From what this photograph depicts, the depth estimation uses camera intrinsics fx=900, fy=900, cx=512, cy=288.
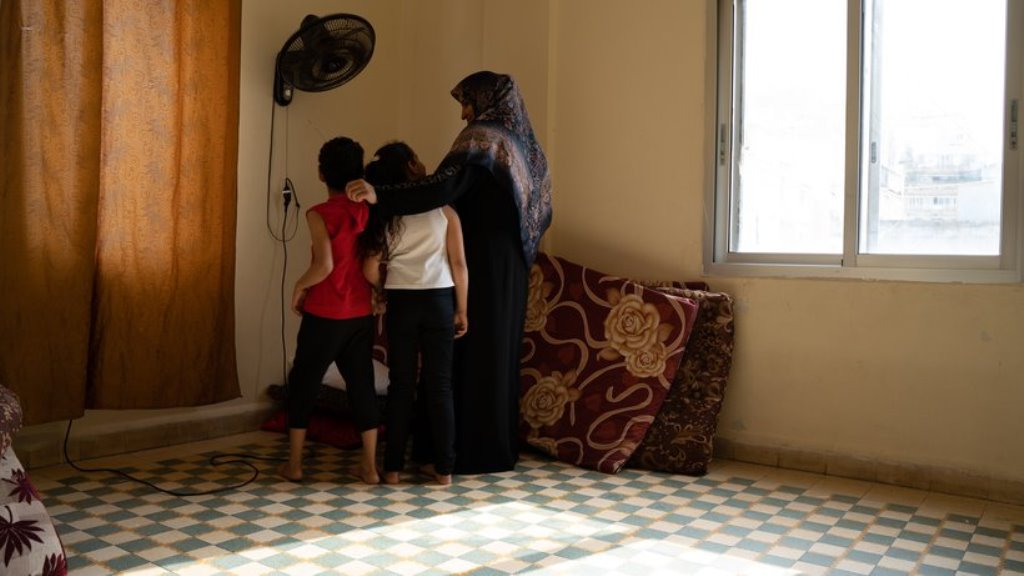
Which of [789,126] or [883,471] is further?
[789,126]

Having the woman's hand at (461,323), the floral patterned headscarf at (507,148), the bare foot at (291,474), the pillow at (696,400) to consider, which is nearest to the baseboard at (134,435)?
the bare foot at (291,474)

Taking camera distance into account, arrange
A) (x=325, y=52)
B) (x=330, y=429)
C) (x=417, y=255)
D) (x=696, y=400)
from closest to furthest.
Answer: (x=417, y=255) < (x=696, y=400) < (x=325, y=52) < (x=330, y=429)

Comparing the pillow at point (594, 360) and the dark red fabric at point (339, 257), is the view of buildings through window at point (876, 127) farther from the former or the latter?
the dark red fabric at point (339, 257)

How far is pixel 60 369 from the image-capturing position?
3.34 metres

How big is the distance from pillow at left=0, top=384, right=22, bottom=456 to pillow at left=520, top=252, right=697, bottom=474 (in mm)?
2119

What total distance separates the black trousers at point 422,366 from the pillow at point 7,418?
1368mm

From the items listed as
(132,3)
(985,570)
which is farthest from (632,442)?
(132,3)

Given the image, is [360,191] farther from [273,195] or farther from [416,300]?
[273,195]

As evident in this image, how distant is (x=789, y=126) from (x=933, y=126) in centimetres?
59

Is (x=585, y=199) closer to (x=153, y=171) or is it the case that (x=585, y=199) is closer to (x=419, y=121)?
(x=419, y=121)

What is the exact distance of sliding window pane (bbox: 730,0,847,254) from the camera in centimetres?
A: 375

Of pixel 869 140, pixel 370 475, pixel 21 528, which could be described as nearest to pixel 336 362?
pixel 370 475

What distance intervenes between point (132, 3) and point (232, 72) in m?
0.49

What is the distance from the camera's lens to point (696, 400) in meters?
3.73
